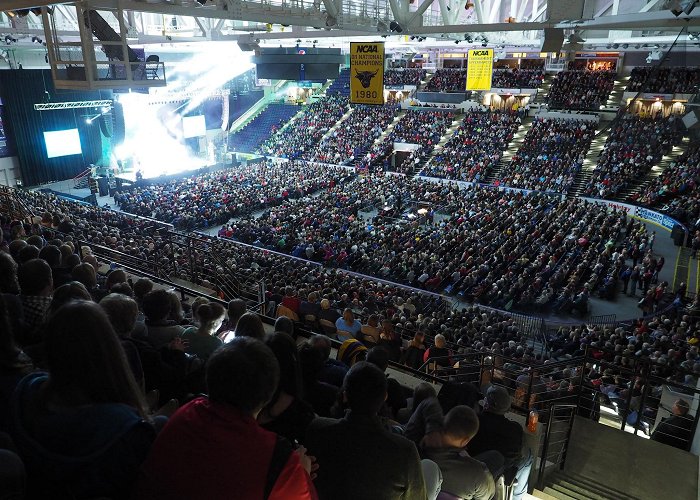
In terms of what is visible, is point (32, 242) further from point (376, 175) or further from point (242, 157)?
point (242, 157)

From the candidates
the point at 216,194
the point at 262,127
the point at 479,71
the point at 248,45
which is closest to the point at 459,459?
the point at 248,45

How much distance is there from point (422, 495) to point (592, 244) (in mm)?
17848

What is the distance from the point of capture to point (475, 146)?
32156mm

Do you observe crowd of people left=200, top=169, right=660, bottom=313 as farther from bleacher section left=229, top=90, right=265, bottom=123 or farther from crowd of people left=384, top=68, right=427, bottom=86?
bleacher section left=229, top=90, right=265, bottom=123

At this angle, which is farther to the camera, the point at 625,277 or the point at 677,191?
the point at 677,191

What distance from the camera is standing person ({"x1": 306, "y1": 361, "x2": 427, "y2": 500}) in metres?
1.97

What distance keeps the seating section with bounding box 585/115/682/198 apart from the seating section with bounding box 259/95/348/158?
19064 mm

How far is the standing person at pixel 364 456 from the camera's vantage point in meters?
1.97

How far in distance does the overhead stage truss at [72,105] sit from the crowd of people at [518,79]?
27.7 meters

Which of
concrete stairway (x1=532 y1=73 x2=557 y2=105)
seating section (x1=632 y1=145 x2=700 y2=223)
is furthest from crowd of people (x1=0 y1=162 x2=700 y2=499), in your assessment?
concrete stairway (x1=532 y1=73 x2=557 y2=105)

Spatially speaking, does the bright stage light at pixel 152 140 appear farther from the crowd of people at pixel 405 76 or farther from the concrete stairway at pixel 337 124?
the crowd of people at pixel 405 76

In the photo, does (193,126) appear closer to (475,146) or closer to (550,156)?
(475,146)

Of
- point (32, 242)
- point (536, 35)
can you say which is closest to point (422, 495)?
point (32, 242)

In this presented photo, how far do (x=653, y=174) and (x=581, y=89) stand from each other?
12501 millimetres
